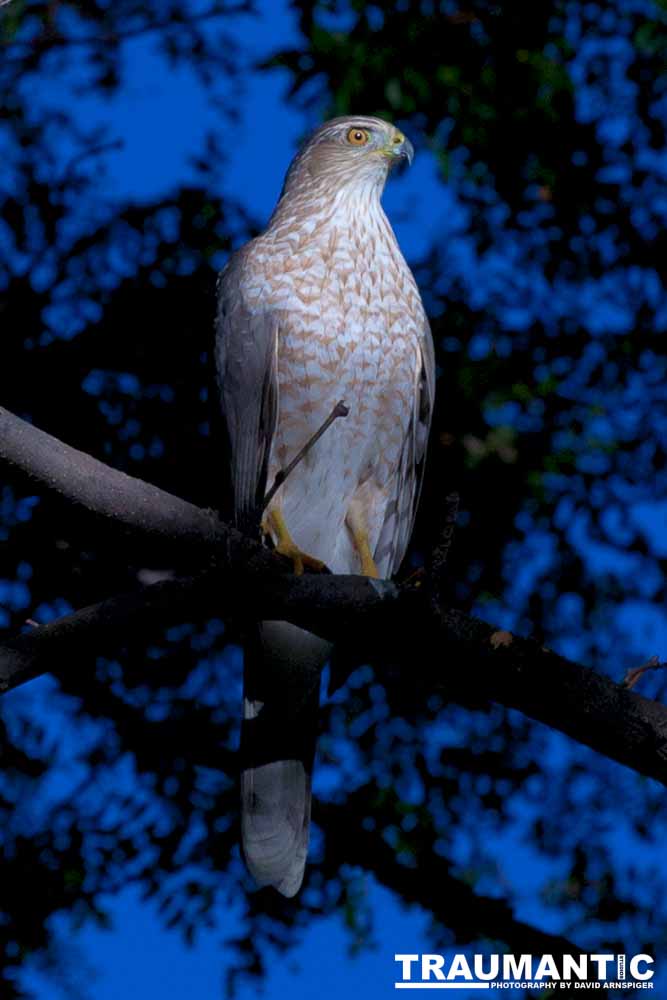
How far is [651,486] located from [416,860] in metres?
1.43

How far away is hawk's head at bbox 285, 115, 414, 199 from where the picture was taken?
454 centimetres

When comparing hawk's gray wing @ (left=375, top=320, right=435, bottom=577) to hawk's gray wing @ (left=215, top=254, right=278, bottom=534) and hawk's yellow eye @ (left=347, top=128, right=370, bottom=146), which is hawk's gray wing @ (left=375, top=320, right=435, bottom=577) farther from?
hawk's yellow eye @ (left=347, top=128, right=370, bottom=146)

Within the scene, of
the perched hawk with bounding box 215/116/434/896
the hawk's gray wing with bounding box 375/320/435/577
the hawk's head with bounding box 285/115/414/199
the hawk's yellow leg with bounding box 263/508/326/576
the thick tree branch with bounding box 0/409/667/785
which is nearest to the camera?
the thick tree branch with bounding box 0/409/667/785

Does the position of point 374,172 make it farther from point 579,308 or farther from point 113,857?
point 113,857

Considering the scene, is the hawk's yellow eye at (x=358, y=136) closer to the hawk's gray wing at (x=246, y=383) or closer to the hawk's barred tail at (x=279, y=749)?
the hawk's gray wing at (x=246, y=383)

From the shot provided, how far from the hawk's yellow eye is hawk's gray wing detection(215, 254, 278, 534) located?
2.07 feet

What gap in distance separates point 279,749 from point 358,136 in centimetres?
191

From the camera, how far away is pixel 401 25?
4871 millimetres

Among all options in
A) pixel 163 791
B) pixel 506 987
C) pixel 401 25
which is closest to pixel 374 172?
pixel 401 25

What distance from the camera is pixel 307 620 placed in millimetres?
3061

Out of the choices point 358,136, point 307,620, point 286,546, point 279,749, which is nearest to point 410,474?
point 286,546

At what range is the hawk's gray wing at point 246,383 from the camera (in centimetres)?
417

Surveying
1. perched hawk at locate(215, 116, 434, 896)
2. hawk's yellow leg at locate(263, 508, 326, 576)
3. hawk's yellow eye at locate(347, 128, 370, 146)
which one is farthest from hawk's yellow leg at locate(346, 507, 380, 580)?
hawk's yellow eye at locate(347, 128, 370, 146)

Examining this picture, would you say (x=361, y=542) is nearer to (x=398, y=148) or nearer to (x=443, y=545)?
(x=398, y=148)
